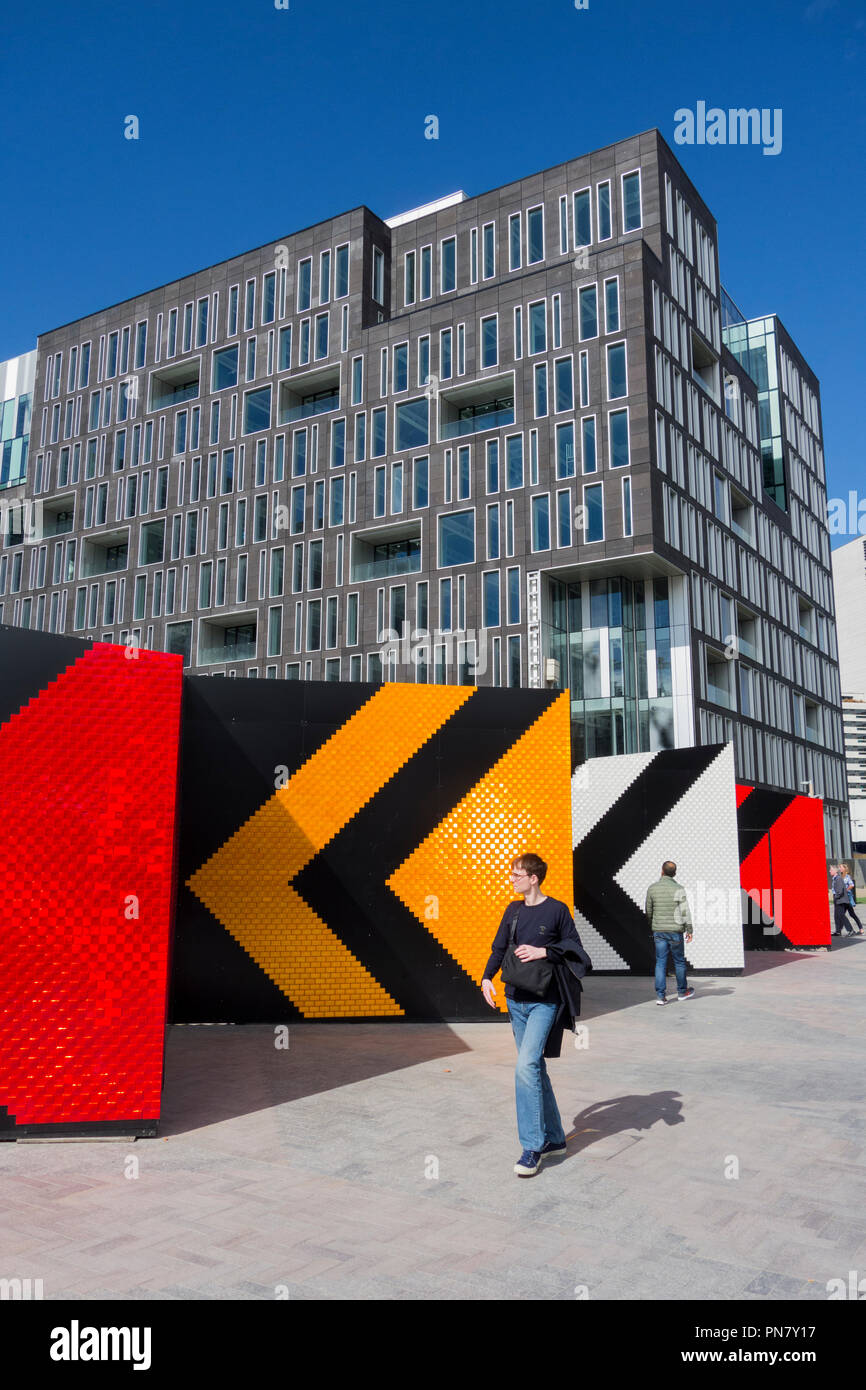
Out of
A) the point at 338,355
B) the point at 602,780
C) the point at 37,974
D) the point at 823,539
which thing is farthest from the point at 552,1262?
the point at 823,539

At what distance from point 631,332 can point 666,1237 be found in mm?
36686

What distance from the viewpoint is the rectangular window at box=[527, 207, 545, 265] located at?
41312mm

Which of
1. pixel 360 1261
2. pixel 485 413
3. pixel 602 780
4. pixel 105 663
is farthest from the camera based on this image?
pixel 485 413

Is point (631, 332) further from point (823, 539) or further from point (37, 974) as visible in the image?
point (37, 974)

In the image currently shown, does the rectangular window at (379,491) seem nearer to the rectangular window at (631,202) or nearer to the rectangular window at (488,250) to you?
the rectangular window at (488,250)

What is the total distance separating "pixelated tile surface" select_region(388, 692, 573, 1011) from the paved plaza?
170 centimetres

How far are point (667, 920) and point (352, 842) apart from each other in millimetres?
4383

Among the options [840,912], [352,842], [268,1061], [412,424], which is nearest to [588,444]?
[412,424]

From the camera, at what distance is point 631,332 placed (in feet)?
121

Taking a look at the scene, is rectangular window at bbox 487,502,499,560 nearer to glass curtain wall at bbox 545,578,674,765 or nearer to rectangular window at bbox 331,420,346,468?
glass curtain wall at bbox 545,578,674,765

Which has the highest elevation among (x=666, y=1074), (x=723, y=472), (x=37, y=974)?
(x=723, y=472)

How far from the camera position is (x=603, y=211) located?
4016 centimetres

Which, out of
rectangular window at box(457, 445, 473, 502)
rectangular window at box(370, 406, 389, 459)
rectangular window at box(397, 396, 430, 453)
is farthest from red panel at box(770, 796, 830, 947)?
rectangular window at box(370, 406, 389, 459)

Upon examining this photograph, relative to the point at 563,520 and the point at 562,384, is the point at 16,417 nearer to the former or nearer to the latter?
the point at 562,384
